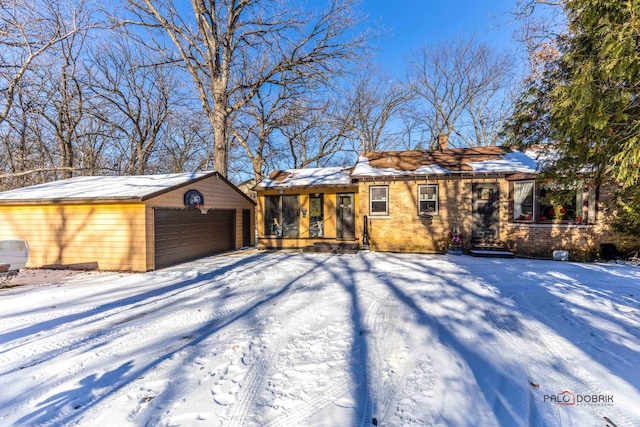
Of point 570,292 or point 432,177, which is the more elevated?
point 432,177

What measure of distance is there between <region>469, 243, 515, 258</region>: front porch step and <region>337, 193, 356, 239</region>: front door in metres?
4.82

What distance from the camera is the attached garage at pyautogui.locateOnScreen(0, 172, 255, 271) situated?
8359 millimetres

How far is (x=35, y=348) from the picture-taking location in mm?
3662

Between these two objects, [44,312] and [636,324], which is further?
[44,312]

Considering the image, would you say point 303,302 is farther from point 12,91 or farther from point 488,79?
point 488,79

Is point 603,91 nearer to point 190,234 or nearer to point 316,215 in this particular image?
point 316,215

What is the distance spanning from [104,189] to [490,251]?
1365 centimetres

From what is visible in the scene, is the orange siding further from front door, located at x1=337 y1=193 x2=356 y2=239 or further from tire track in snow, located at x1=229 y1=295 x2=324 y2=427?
front door, located at x1=337 y1=193 x2=356 y2=239

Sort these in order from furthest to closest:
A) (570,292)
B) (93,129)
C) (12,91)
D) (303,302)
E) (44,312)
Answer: (93,129) < (12,91) < (570,292) < (303,302) < (44,312)

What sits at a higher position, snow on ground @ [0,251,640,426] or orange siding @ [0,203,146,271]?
orange siding @ [0,203,146,271]

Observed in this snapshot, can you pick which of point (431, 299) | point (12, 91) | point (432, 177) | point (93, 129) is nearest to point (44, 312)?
point (431, 299)

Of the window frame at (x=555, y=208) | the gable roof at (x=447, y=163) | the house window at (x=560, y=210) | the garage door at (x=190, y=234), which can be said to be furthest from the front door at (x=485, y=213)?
the garage door at (x=190, y=234)

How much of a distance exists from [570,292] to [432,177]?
20.5 ft

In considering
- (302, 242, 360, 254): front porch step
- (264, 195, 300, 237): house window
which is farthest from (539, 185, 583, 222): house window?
(264, 195, 300, 237): house window
